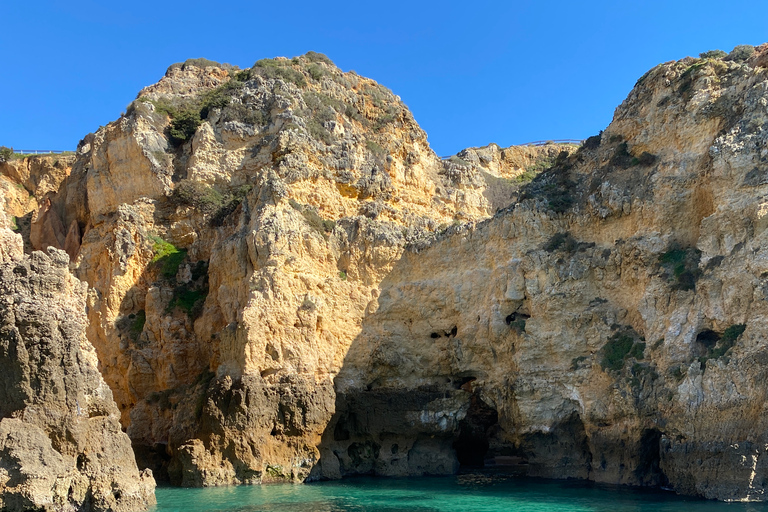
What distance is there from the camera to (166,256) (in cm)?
3272

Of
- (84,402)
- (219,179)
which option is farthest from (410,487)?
(219,179)

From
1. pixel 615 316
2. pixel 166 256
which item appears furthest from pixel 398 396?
pixel 166 256

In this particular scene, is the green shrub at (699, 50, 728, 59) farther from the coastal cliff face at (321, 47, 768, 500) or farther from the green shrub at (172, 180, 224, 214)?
the green shrub at (172, 180, 224, 214)

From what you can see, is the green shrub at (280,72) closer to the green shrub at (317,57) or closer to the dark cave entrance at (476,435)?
the green shrub at (317,57)

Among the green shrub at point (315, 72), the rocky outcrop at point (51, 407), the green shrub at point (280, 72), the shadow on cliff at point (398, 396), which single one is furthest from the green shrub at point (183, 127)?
the rocky outcrop at point (51, 407)

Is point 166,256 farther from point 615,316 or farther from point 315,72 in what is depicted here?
point 615,316

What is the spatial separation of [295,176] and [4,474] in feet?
59.1

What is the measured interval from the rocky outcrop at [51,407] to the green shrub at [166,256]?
42.7 feet

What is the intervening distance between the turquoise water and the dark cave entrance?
20.9 ft

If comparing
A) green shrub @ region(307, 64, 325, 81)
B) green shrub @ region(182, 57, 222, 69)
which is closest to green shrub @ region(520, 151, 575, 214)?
green shrub @ region(307, 64, 325, 81)

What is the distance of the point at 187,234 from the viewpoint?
33.5m

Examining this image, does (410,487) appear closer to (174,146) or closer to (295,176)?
(295,176)

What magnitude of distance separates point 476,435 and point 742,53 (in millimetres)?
20399

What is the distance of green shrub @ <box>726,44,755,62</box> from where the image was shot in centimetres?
2612
